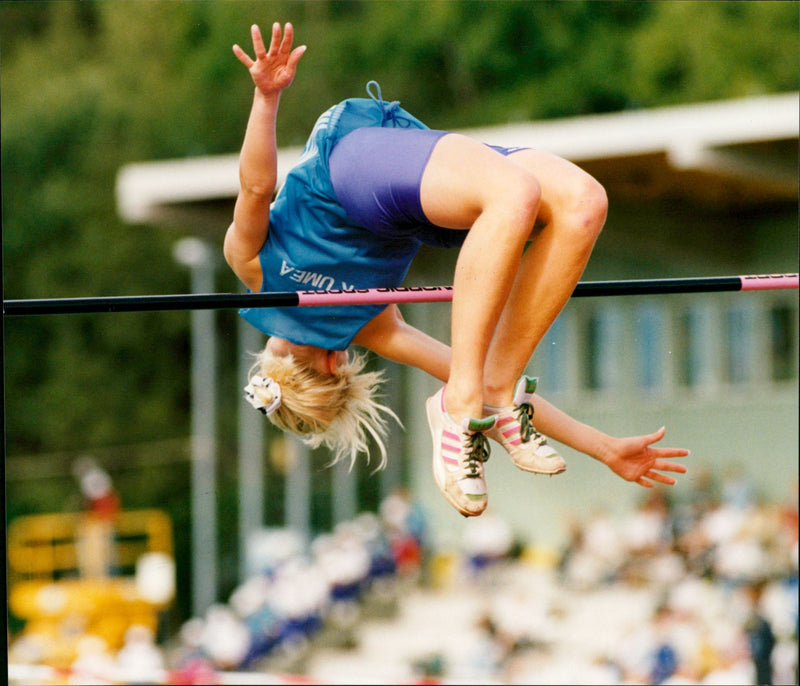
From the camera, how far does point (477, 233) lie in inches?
113

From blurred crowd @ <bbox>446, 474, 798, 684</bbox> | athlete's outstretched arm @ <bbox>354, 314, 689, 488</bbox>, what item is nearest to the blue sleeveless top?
athlete's outstretched arm @ <bbox>354, 314, 689, 488</bbox>

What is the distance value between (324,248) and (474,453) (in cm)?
69

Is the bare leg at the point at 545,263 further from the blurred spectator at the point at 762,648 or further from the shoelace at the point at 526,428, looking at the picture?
the blurred spectator at the point at 762,648

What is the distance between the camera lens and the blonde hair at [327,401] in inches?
135

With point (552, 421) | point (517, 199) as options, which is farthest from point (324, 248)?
point (552, 421)

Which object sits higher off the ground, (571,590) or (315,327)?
(315,327)

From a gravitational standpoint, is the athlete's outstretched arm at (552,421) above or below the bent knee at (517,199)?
below

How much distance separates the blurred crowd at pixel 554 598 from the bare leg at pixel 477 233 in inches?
180

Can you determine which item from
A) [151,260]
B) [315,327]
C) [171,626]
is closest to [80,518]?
[171,626]

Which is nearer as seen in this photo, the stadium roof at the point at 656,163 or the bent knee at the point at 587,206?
the bent knee at the point at 587,206

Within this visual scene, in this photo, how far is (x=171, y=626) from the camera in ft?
57.1

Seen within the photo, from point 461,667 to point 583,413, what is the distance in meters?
3.20

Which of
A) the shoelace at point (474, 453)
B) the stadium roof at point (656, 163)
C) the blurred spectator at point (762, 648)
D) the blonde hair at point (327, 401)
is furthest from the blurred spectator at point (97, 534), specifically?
the shoelace at point (474, 453)

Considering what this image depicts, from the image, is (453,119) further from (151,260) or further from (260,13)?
(151,260)
